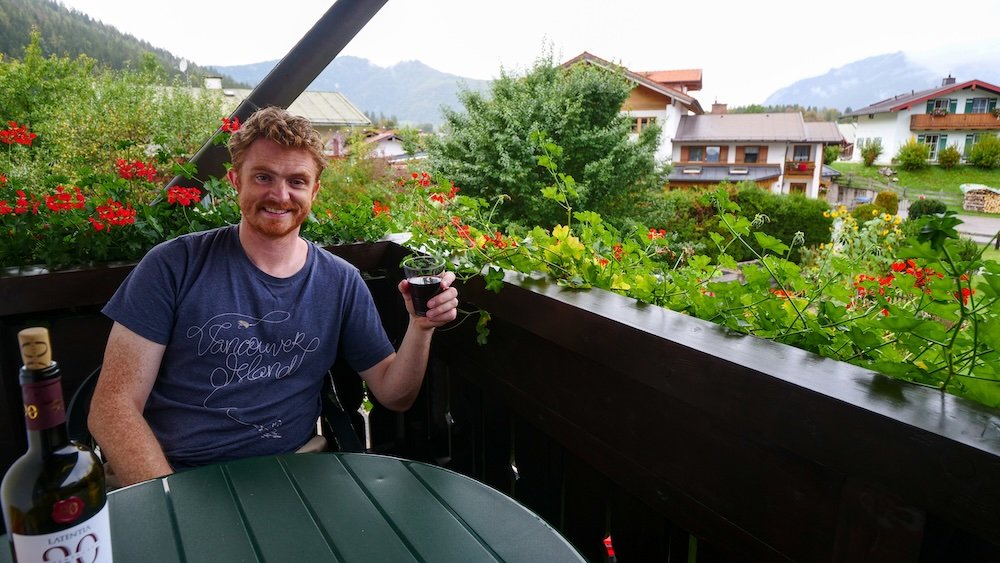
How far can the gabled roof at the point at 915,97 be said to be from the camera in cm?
501

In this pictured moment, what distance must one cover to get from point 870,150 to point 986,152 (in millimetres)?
1266

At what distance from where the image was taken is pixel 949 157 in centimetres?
469

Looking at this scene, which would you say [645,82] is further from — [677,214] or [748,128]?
[677,214]

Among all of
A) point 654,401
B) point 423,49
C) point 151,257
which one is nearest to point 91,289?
point 151,257

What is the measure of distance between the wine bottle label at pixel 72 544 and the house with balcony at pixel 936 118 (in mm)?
5715

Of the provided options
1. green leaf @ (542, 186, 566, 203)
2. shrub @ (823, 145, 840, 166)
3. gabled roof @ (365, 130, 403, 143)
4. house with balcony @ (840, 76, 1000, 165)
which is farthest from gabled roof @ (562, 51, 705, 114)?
green leaf @ (542, 186, 566, 203)

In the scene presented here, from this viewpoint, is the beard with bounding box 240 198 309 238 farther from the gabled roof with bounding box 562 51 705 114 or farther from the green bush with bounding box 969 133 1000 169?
the gabled roof with bounding box 562 51 705 114

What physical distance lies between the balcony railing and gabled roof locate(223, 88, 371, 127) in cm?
2003

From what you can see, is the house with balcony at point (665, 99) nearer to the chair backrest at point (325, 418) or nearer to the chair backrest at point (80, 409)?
the chair backrest at point (325, 418)

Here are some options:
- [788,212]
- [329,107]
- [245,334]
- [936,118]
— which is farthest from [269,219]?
[329,107]

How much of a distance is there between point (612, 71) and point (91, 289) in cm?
1348

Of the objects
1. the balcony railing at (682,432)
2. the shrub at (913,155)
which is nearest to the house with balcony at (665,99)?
the shrub at (913,155)

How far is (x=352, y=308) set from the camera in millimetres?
1463

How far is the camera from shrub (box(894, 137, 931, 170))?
4914mm
